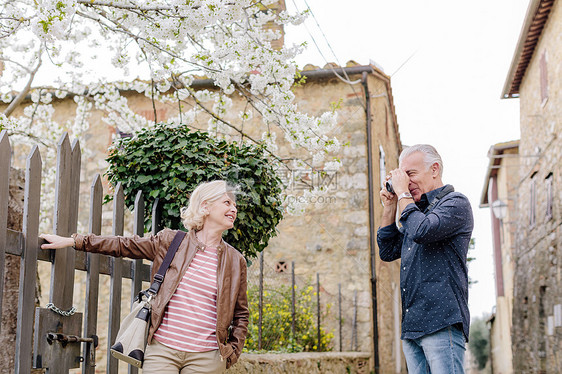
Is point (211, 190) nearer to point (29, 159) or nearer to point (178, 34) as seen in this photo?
point (29, 159)

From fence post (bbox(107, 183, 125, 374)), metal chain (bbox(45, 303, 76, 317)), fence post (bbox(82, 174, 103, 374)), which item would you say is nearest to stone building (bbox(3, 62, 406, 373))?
fence post (bbox(107, 183, 125, 374))

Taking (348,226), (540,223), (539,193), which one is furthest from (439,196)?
(539,193)

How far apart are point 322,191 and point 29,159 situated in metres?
3.74

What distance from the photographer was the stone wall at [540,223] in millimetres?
10969

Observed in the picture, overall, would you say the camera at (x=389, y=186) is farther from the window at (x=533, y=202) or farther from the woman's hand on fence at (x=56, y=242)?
the window at (x=533, y=202)

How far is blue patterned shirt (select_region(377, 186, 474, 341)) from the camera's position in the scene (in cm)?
257

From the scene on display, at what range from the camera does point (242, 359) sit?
16.3ft

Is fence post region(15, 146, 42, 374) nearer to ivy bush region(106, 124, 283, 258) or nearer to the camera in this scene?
ivy bush region(106, 124, 283, 258)

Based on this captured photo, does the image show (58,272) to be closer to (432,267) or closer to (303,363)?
(432,267)

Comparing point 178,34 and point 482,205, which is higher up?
point 482,205

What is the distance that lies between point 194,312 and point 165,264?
0.90 feet

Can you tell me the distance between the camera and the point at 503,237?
20.7 meters

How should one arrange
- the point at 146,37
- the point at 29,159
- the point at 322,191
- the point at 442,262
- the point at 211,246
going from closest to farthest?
1. the point at 442,262
2. the point at 29,159
3. the point at 211,246
4. the point at 146,37
5. the point at 322,191

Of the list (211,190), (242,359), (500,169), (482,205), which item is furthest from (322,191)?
(482,205)
